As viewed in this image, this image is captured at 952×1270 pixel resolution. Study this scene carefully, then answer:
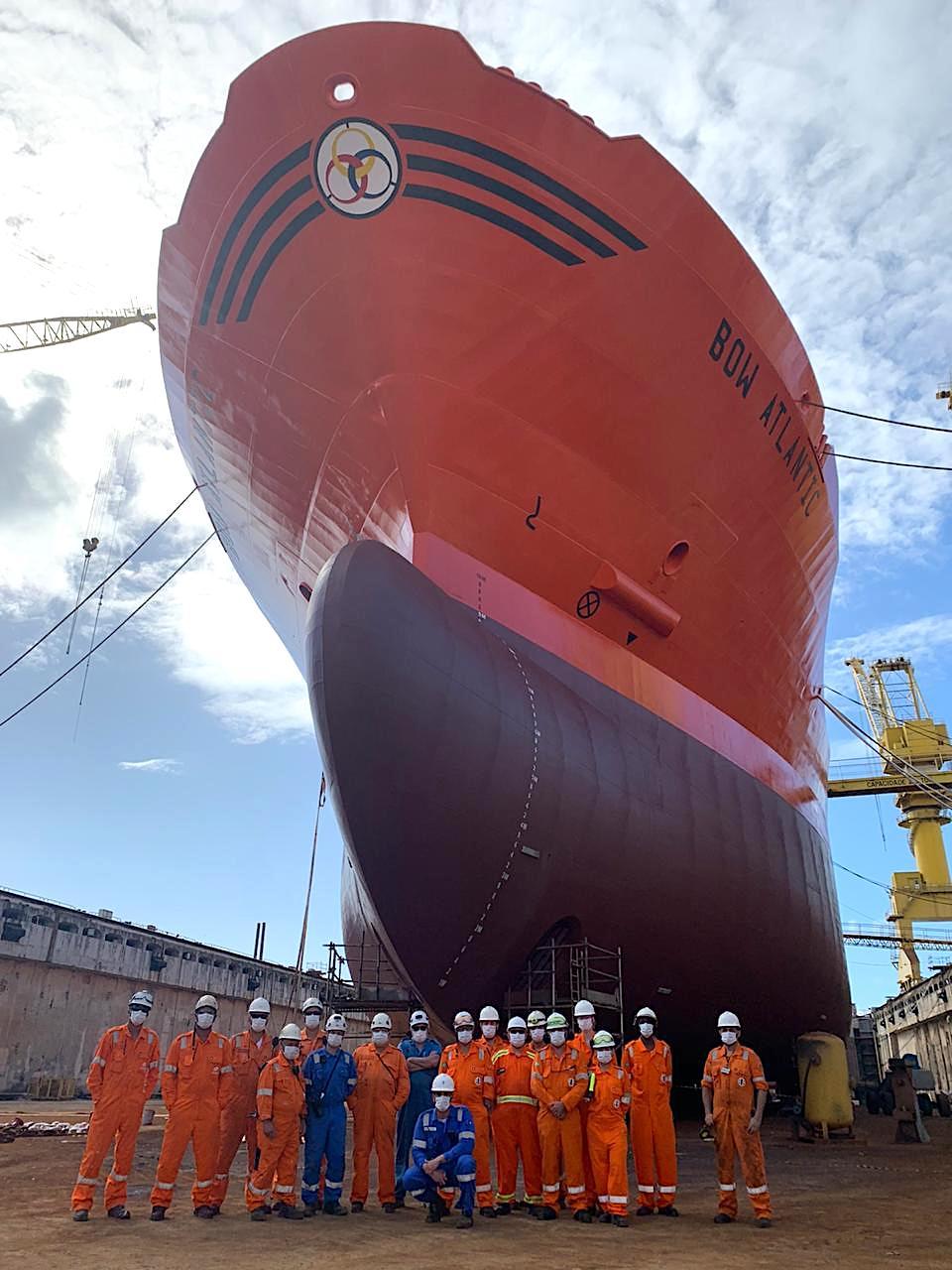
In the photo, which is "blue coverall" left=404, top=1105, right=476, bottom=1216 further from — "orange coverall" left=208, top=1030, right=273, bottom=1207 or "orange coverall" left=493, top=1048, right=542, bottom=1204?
"orange coverall" left=208, top=1030, right=273, bottom=1207

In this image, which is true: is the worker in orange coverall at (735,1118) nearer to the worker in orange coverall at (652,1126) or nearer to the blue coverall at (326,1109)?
the worker in orange coverall at (652,1126)

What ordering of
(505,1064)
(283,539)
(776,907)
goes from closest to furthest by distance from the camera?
(505,1064), (776,907), (283,539)

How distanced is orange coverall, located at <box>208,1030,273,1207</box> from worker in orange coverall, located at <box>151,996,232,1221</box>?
0.26 feet

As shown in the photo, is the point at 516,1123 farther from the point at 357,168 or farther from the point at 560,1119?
the point at 357,168

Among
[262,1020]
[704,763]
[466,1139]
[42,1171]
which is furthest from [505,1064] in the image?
[704,763]

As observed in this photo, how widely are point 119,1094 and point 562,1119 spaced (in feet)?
8.11

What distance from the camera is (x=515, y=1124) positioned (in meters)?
5.52

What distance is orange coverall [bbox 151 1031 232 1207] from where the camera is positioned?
492 centimetres

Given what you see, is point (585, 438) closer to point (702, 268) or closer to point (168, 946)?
point (702, 268)

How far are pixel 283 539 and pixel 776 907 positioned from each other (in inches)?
256

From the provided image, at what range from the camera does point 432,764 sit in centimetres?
652

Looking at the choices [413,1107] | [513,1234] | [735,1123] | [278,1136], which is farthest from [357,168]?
[513,1234]

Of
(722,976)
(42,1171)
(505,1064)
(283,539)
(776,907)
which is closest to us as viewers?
(505,1064)

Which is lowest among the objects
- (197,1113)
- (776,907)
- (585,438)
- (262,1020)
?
(197,1113)
